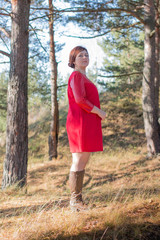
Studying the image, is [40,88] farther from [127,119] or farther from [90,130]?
[90,130]

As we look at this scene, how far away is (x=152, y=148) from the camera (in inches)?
311

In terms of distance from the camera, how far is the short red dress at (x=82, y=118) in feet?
9.53

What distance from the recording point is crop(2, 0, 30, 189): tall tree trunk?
541cm

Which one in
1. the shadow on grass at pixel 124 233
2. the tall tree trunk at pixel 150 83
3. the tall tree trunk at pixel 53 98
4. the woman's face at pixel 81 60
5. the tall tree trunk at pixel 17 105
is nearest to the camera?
the shadow on grass at pixel 124 233

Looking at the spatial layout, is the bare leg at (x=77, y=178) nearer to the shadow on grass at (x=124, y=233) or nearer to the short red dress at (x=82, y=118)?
the short red dress at (x=82, y=118)

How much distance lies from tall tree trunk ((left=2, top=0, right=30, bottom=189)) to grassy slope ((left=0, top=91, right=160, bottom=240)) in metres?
0.58

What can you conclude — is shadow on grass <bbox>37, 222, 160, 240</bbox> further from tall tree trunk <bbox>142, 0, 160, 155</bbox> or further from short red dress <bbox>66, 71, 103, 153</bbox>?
tall tree trunk <bbox>142, 0, 160, 155</bbox>

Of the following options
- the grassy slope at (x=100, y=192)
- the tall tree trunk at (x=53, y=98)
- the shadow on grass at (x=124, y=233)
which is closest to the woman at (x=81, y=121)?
the grassy slope at (x=100, y=192)

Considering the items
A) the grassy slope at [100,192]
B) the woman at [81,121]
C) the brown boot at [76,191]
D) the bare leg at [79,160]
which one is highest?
the woman at [81,121]

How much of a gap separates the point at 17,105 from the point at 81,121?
2956 millimetres

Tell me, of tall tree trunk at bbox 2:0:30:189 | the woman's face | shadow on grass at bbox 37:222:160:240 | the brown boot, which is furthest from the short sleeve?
tall tree trunk at bbox 2:0:30:189

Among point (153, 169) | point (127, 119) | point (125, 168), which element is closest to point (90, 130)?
point (153, 169)

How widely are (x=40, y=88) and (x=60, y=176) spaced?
7.00 meters

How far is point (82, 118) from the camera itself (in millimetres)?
2969
